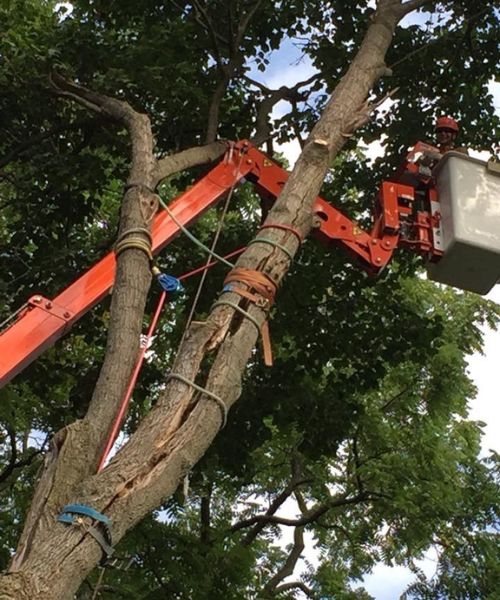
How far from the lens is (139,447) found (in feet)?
8.92

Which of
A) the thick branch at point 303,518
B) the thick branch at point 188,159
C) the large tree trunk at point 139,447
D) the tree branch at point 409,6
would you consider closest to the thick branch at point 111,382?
the large tree trunk at point 139,447

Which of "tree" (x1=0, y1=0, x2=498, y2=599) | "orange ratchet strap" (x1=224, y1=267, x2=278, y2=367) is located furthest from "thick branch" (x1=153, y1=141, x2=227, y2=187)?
"orange ratchet strap" (x1=224, y1=267, x2=278, y2=367)

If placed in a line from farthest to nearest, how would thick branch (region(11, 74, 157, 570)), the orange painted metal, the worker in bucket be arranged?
the worker in bucket → the orange painted metal → thick branch (region(11, 74, 157, 570))

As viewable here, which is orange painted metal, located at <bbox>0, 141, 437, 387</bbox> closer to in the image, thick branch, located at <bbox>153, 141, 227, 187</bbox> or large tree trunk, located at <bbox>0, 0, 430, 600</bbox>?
thick branch, located at <bbox>153, 141, 227, 187</bbox>

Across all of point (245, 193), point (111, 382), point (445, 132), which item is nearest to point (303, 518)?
point (245, 193)

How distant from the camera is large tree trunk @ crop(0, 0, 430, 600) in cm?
234

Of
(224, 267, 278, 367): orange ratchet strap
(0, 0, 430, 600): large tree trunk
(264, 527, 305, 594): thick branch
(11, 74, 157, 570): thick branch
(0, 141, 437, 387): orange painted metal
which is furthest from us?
(264, 527, 305, 594): thick branch

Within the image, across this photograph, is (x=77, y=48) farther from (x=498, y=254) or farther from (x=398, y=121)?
(x=498, y=254)

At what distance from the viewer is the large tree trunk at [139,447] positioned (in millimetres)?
2338

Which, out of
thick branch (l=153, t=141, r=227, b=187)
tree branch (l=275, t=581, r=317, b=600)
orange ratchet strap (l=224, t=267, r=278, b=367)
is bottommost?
orange ratchet strap (l=224, t=267, r=278, b=367)

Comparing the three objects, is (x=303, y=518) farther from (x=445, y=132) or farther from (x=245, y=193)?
(x=445, y=132)

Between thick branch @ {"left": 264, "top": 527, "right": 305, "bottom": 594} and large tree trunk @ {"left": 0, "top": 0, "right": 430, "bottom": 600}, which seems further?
thick branch @ {"left": 264, "top": 527, "right": 305, "bottom": 594}

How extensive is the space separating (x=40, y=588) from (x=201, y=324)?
4.27 feet

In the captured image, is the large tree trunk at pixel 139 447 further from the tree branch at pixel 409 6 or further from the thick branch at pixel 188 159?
the tree branch at pixel 409 6
